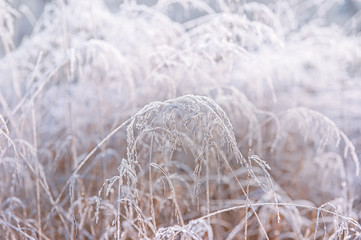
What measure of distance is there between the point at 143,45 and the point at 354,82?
104 centimetres

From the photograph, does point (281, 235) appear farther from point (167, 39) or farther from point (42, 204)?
point (167, 39)

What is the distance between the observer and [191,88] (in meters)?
1.64

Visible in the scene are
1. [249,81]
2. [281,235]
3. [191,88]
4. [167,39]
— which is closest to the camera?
[281,235]

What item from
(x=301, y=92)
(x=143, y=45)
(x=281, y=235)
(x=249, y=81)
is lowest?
(x=281, y=235)

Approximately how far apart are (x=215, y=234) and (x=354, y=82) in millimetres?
1186

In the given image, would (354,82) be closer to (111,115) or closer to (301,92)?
(301,92)

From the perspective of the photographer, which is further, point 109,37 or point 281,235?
point 109,37

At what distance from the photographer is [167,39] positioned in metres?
1.95

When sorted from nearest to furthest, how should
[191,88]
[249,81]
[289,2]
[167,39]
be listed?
[191,88] → [249,81] → [167,39] → [289,2]

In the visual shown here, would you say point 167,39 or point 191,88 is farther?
point 167,39

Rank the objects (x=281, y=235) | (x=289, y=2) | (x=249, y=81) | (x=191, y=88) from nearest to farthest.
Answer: (x=281, y=235)
(x=191, y=88)
(x=249, y=81)
(x=289, y=2)

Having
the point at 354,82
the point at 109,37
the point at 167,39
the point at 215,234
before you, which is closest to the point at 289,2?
the point at 354,82

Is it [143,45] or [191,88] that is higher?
[143,45]

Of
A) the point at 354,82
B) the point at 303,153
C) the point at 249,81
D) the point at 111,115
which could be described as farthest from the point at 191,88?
the point at 354,82
